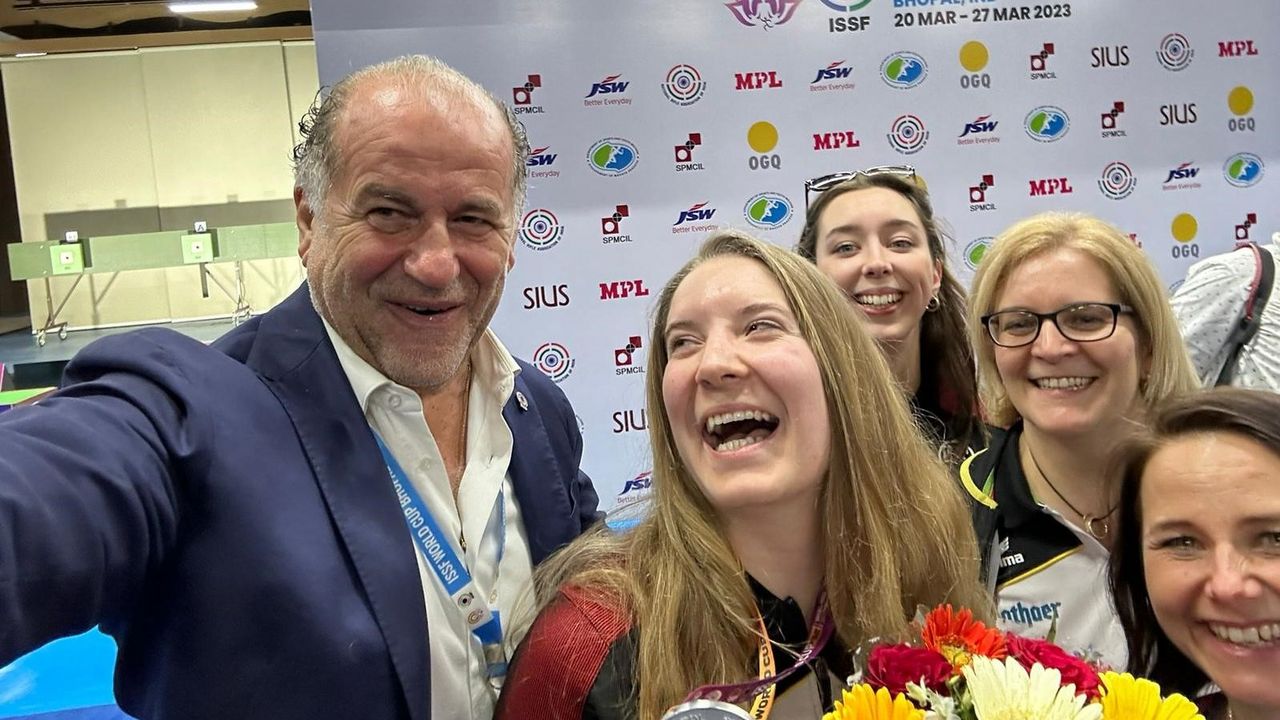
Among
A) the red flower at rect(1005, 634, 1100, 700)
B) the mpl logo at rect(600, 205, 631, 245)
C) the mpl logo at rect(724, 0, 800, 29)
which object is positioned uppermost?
the mpl logo at rect(724, 0, 800, 29)

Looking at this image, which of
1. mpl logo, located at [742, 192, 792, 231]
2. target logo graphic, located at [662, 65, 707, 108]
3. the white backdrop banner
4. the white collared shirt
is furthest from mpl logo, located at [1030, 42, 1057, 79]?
the white collared shirt

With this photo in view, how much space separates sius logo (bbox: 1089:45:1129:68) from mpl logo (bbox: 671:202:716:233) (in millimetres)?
2434

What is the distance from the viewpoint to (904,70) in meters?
5.02

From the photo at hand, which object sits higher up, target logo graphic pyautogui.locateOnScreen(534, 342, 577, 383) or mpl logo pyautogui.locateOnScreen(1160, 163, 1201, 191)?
mpl logo pyautogui.locateOnScreen(1160, 163, 1201, 191)

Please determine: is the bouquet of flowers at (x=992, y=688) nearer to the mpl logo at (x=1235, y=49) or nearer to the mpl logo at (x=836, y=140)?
the mpl logo at (x=836, y=140)

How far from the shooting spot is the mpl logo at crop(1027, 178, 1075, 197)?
5.17 metres

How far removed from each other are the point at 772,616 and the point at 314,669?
77 cm

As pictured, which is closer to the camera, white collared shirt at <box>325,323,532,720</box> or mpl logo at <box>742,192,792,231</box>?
white collared shirt at <box>325,323,532,720</box>

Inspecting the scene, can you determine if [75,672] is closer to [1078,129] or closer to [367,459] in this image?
[367,459]

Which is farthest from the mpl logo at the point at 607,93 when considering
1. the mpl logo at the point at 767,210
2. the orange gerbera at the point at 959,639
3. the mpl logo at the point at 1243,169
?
the orange gerbera at the point at 959,639

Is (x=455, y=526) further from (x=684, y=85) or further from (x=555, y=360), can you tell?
(x=684, y=85)

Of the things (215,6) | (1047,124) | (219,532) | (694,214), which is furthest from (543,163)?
(215,6)

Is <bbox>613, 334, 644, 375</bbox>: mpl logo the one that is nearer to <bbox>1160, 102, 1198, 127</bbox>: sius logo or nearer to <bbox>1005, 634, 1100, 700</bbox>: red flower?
<bbox>1160, 102, 1198, 127</bbox>: sius logo

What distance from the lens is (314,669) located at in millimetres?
1334
